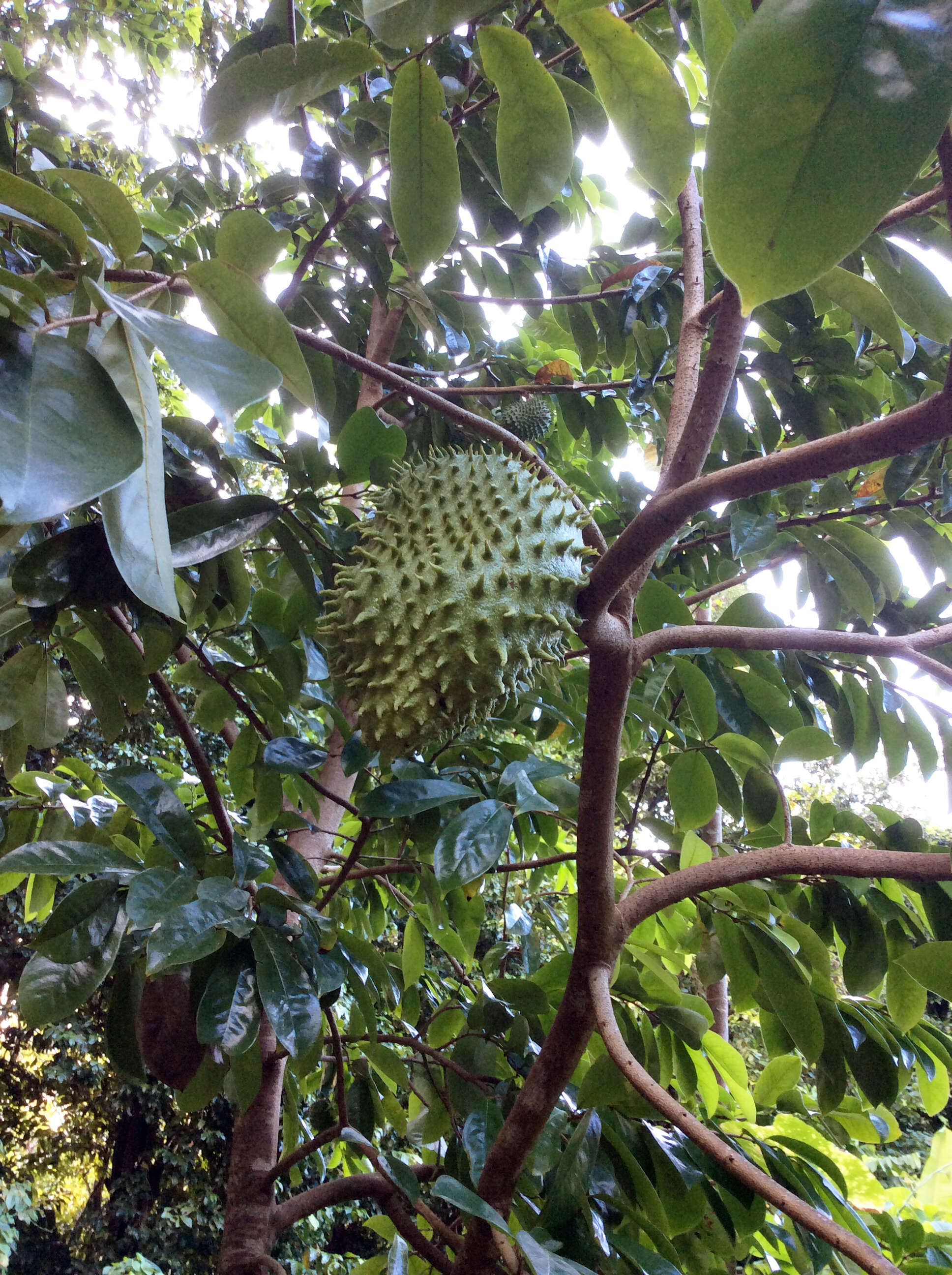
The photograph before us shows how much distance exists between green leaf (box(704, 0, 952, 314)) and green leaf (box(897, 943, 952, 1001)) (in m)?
0.73

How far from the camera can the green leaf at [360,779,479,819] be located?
108cm

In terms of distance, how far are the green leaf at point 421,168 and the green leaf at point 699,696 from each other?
642 mm

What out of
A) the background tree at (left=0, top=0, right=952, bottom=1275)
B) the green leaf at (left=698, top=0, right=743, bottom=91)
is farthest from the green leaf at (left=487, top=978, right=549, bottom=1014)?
the green leaf at (left=698, top=0, right=743, bottom=91)

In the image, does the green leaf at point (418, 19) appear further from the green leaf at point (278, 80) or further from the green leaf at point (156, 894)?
the green leaf at point (156, 894)

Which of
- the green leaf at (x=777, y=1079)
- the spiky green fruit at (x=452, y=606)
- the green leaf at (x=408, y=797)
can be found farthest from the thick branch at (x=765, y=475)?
the green leaf at (x=777, y=1079)

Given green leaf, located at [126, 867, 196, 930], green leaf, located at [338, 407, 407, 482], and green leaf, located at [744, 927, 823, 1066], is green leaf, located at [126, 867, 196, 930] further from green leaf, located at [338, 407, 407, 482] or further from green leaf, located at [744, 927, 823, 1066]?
green leaf, located at [744, 927, 823, 1066]

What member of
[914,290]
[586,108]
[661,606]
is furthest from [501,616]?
[586,108]

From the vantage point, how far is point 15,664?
3.84ft

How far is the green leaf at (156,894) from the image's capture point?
0.87m

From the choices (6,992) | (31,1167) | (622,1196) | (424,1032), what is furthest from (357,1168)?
(31,1167)

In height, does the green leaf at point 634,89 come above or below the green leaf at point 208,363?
above

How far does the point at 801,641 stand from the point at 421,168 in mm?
641

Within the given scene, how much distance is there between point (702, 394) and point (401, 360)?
121cm

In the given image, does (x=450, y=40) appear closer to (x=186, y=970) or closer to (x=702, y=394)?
(x=702, y=394)
